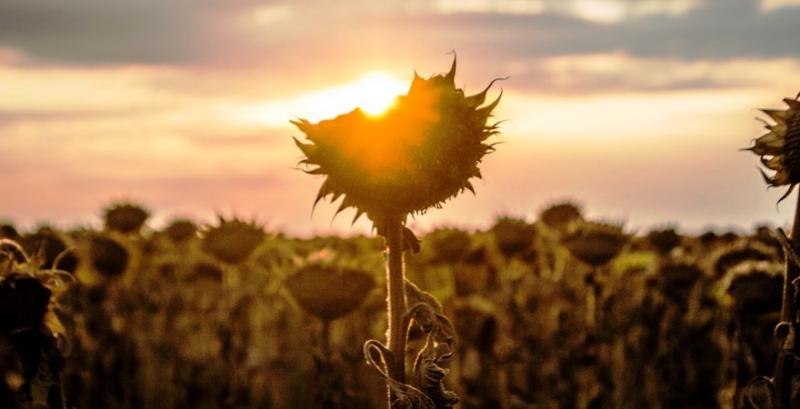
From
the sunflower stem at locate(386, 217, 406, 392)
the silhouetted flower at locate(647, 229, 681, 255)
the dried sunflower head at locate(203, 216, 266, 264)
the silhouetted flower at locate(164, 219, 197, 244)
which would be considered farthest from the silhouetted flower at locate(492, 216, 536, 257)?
the sunflower stem at locate(386, 217, 406, 392)

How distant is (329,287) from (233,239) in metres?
3.17

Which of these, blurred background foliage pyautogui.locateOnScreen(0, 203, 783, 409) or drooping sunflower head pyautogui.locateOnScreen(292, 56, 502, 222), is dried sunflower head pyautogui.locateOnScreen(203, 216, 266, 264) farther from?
drooping sunflower head pyautogui.locateOnScreen(292, 56, 502, 222)

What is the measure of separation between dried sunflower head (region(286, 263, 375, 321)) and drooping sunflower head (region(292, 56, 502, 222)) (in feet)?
15.9

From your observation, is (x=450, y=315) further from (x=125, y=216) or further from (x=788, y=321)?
(x=788, y=321)

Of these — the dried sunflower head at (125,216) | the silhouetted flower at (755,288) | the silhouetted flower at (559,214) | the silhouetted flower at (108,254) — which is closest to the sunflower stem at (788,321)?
the silhouetted flower at (755,288)

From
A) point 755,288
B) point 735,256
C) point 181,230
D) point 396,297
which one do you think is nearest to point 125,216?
point 181,230

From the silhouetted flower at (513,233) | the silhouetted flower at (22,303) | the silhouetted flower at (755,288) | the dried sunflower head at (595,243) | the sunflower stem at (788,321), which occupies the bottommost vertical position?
the sunflower stem at (788,321)

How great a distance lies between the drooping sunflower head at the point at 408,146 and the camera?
12.9 ft

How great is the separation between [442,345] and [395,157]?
75 centimetres

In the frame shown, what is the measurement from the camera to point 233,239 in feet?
38.6

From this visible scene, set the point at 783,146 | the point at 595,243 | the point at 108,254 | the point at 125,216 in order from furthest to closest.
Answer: the point at 125,216
the point at 108,254
the point at 595,243
the point at 783,146

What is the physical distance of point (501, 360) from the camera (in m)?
11.2

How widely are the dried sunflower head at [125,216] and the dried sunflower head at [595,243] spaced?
283 inches

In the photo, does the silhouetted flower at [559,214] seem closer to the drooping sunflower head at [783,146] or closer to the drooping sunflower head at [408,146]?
the drooping sunflower head at [783,146]
